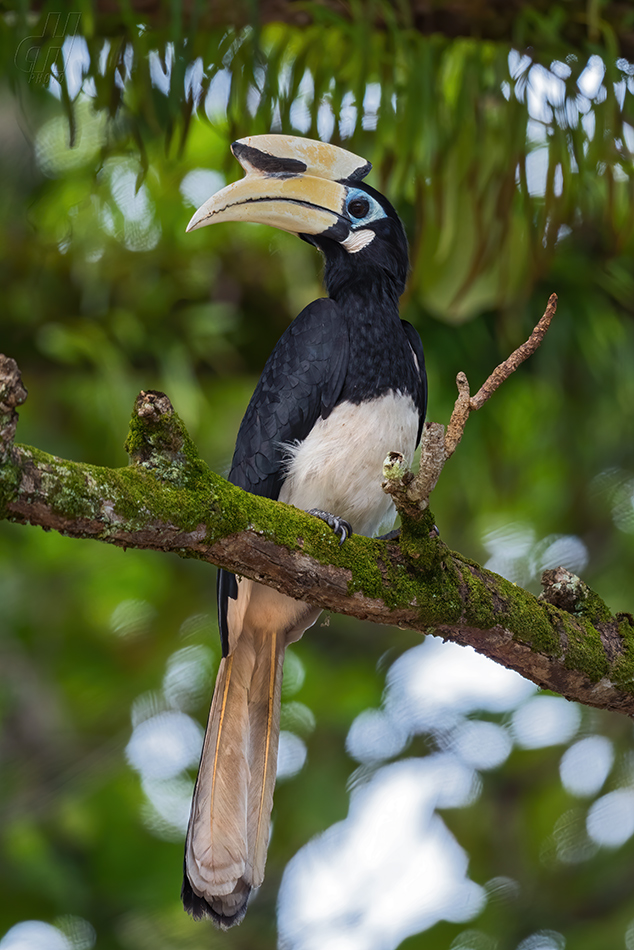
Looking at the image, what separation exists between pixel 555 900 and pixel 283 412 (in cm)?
383

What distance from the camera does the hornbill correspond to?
2402mm

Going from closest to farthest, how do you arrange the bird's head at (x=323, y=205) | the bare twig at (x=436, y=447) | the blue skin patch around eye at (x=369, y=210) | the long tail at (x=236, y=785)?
1. the bare twig at (x=436, y=447)
2. the long tail at (x=236, y=785)
3. the bird's head at (x=323, y=205)
4. the blue skin patch around eye at (x=369, y=210)

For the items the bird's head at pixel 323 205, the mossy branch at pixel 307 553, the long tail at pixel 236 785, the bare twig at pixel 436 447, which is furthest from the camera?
the bird's head at pixel 323 205

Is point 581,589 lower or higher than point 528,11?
lower

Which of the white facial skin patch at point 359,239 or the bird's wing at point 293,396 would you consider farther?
the white facial skin patch at point 359,239

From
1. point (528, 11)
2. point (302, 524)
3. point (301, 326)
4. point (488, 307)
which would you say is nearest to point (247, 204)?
A: point (301, 326)

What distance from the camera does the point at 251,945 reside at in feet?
16.6

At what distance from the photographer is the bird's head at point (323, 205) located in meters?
2.45

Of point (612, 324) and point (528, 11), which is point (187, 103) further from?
point (612, 324)

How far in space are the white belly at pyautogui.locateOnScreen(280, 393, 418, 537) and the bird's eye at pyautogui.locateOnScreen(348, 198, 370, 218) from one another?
533 millimetres

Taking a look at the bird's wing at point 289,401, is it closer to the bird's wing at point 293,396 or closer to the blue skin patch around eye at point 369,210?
the bird's wing at point 293,396

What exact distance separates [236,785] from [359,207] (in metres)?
1.50

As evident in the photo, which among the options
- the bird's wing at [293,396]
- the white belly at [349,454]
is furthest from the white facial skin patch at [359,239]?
the white belly at [349,454]

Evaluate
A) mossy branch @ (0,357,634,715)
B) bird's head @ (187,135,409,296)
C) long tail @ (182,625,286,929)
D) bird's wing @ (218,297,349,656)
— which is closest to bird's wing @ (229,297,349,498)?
bird's wing @ (218,297,349,656)
